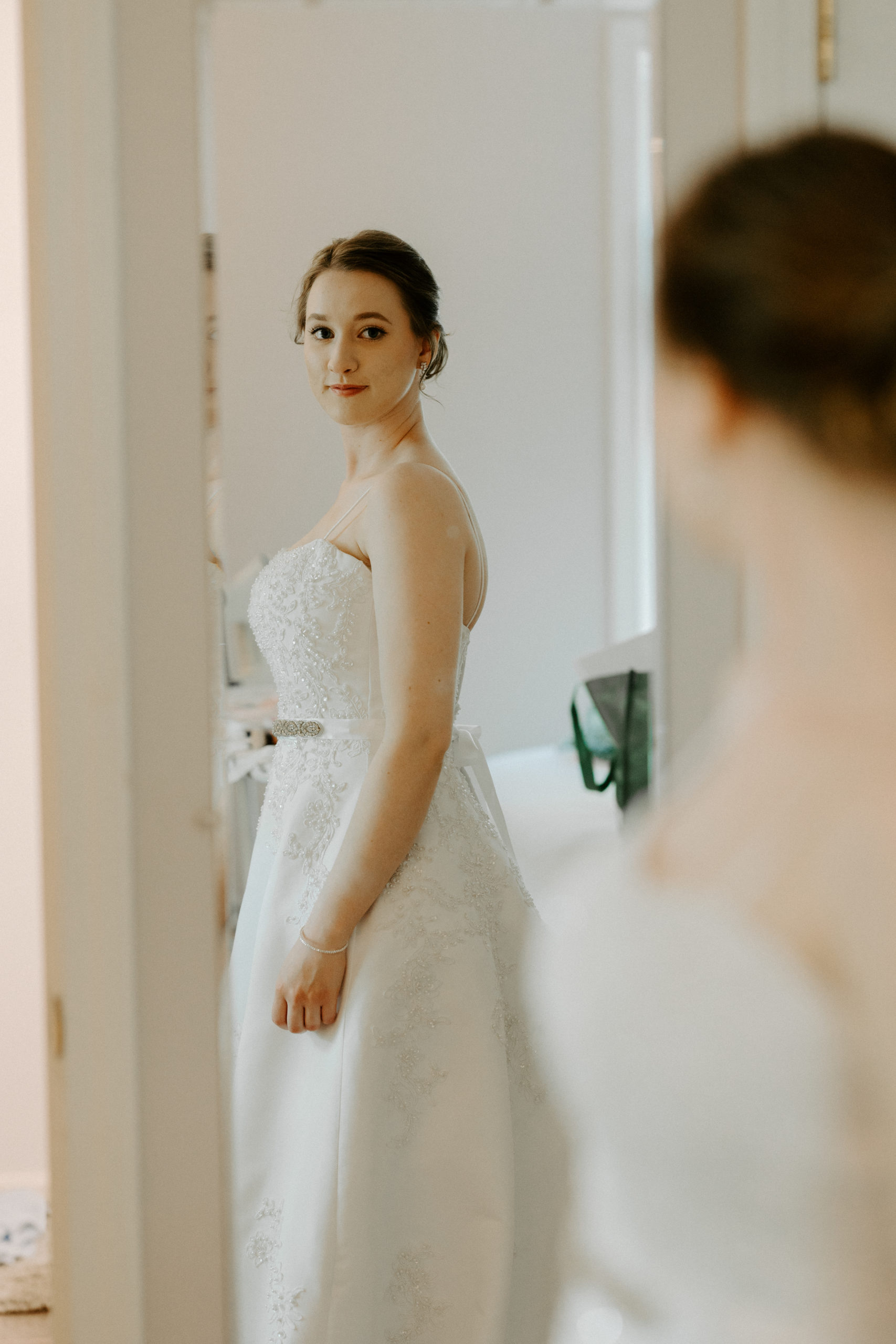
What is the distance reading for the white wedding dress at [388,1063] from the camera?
3.61ft

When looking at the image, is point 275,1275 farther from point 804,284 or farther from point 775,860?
point 804,284

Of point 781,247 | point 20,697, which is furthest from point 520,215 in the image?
point 20,697

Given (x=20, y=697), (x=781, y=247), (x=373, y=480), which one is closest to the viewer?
(x=781, y=247)

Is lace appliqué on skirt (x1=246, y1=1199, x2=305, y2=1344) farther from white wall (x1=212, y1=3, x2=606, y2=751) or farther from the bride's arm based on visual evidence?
white wall (x1=212, y1=3, x2=606, y2=751)

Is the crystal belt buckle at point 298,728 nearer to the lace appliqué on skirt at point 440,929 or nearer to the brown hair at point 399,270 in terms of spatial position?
the lace appliqué on skirt at point 440,929

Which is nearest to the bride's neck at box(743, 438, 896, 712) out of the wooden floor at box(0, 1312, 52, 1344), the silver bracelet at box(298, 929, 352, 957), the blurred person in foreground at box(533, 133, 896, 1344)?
the blurred person in foreground at box(533, 133, 896, 1344)

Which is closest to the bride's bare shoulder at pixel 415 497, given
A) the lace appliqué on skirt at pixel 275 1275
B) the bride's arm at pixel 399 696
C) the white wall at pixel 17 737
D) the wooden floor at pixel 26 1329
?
the bride's arm at pixel 399 696

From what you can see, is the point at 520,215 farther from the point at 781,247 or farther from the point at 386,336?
the point at 781,247

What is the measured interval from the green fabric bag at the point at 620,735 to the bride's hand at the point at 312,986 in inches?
13.1

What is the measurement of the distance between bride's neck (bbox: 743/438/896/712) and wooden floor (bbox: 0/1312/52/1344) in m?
1.44

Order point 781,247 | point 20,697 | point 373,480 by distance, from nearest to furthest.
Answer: point 781,247, point 373,480, point 20,697

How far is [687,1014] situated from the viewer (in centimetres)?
56

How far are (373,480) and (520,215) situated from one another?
316 mm

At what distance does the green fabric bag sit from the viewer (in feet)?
3.86
